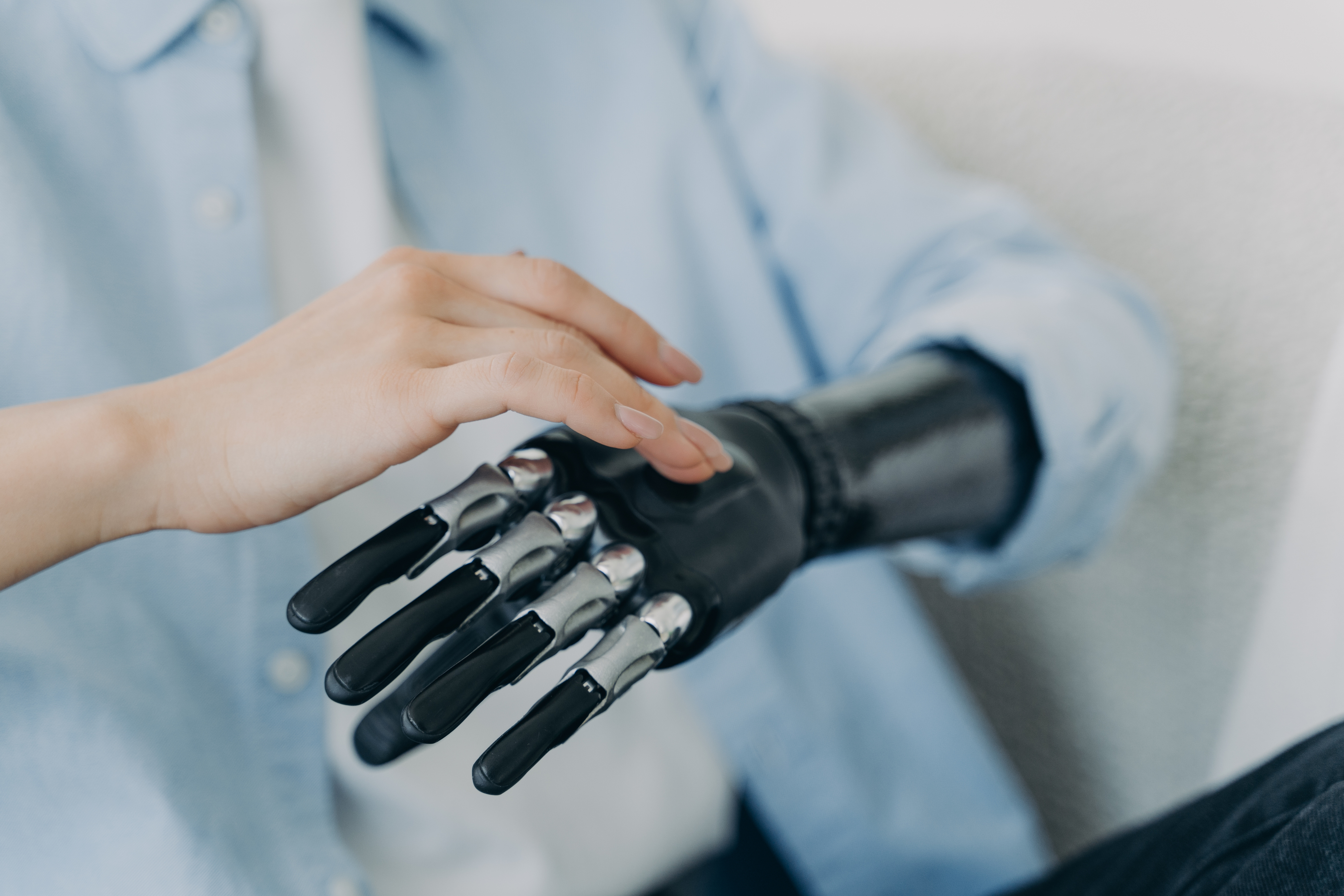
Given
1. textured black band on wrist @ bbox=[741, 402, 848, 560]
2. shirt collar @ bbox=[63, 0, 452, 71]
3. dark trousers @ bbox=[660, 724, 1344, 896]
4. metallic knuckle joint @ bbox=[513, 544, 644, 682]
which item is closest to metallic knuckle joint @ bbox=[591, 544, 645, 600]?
metallic knuckle joint @ bbox=[513, 544, 644, 682]

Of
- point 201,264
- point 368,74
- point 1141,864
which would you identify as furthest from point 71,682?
point 1141,864

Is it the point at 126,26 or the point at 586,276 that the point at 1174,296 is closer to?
the point at 586,276

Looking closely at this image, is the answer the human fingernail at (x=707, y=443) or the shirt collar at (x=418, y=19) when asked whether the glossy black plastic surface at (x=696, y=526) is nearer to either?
the human fingernail at (x=707, y=443)

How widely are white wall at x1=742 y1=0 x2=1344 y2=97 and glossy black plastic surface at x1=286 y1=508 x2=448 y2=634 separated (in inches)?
19.4

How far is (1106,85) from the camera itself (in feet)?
1.82

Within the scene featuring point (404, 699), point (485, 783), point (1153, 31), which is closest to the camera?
point (485, 783)

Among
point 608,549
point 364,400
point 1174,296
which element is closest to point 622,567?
point 608,549

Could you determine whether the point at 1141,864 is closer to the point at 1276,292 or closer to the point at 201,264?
the point at 1276,292

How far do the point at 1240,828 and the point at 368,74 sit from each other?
58cm

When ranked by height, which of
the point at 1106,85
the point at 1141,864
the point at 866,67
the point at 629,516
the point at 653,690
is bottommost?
the point at 1141,864

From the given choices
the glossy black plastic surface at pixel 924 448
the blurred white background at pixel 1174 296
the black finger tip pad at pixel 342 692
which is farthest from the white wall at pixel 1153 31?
the black finger tip pad at pixel 342 692

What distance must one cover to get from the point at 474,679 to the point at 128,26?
0.39 metres

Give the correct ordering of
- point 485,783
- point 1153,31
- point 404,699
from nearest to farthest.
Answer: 1. point 485,783
2. point 404,699
3. point 1153,31

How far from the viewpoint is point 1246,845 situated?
0.35 m
